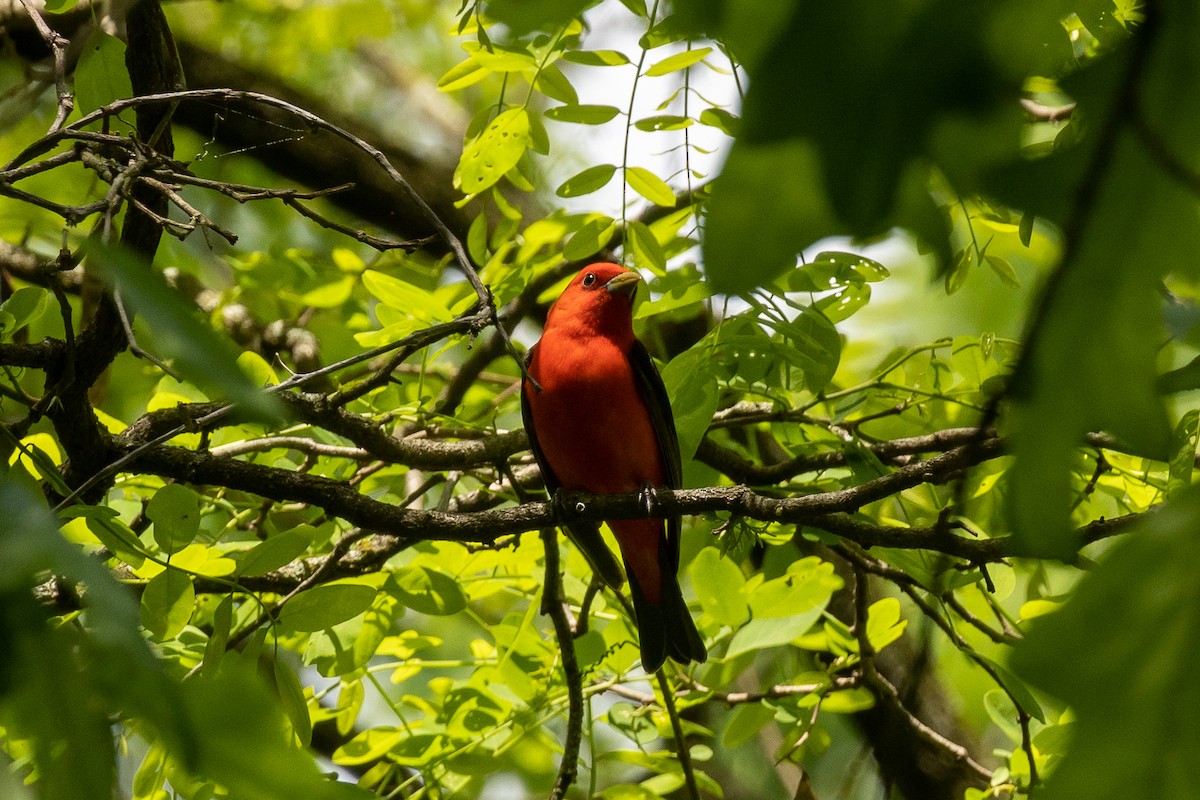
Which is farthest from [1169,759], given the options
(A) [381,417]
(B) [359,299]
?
(B) [359,299]

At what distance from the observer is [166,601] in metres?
2.69

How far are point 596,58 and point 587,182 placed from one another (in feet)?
1.35

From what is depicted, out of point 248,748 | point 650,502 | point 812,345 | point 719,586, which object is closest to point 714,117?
point 812,345

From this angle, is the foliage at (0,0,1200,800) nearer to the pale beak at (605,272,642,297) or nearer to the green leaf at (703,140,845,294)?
the green leaf at (703,140,845,294)

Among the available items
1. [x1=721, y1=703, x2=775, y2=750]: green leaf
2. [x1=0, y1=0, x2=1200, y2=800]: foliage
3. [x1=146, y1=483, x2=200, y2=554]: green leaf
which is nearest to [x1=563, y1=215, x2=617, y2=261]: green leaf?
[x1=0, y1=0, x2=1200, y2=800]: foliage

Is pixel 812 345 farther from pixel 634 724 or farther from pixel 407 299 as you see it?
pixel 634 724

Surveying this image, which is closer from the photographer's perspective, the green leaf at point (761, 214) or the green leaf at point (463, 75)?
the green leaf at point (761, 214)

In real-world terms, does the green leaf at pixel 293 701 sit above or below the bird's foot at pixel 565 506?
below

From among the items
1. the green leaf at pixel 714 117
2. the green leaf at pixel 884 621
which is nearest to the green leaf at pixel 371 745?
the green leaf at pixel 884 621

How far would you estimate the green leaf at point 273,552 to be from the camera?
2889 mm

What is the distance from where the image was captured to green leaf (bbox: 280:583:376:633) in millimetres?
2830

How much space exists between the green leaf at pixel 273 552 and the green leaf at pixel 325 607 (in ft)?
0.44

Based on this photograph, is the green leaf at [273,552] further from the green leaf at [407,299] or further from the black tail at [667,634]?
the black tail at [667,634]

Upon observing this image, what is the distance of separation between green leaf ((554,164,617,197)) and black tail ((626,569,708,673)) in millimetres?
1617
